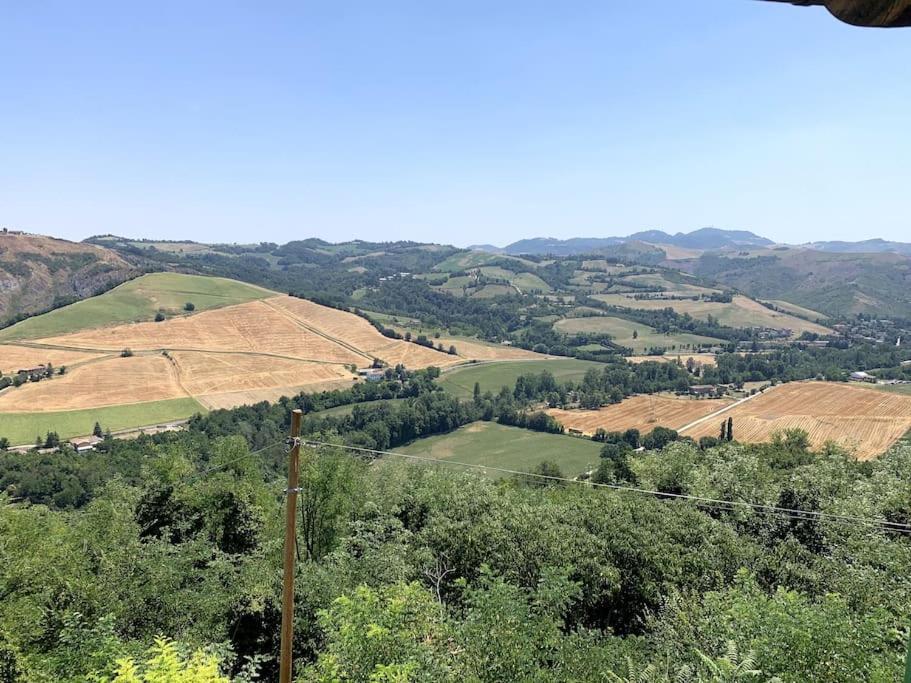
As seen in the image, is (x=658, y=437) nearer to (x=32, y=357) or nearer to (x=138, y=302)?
(x=32, y=357)

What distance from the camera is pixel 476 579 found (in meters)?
20.2

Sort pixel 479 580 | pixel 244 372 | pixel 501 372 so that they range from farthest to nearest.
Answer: pixel 501 372 < pixel 244 372 < pixel 479 580

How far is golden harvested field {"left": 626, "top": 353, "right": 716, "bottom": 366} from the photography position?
164 meters

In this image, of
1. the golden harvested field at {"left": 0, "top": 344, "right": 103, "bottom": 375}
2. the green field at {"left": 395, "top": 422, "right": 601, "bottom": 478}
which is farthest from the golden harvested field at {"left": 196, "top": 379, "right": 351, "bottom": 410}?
the golden harvested field at {"left": 0, "top": 344, "right": 103, "bottom": 375}

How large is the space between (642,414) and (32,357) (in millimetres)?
139657

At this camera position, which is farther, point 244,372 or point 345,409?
point 244,372

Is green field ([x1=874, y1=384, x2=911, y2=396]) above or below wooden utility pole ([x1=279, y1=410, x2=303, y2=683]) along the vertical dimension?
below

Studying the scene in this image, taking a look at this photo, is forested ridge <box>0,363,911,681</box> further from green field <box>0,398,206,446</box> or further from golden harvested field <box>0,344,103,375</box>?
golden harvested field <box>0,344,103,375</box>

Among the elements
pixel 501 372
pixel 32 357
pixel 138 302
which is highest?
pixel 138 302

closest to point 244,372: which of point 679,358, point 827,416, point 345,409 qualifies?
point 345,409

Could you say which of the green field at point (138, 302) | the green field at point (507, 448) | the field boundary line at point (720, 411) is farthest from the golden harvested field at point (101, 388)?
the field boundary line at point (720, 411)

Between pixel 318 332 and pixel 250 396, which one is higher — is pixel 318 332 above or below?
above

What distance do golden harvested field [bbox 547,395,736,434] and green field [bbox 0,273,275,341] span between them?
401 feet

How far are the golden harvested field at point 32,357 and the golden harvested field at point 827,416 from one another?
448 feet
